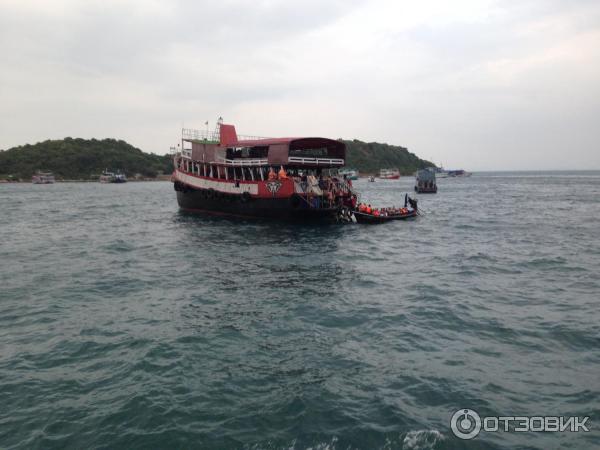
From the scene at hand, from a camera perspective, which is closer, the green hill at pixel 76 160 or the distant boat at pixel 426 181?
the distant boat at pixel 426 181

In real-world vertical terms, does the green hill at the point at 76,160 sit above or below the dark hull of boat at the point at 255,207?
above

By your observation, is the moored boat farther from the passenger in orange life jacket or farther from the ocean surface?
the ocean surface

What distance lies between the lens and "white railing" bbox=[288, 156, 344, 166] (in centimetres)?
3191

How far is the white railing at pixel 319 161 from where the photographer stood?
31906mm

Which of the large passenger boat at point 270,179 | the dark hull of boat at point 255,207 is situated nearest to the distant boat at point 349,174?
the large passenger boat at point 270,179

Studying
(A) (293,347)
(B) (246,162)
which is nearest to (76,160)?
(B) (246,162)

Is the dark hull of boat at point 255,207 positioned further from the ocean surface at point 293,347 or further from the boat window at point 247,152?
the ocean surface at point 293,347

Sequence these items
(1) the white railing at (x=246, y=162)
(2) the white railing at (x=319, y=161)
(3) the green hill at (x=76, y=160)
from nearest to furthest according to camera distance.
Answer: (2) the white railing at (x=319, y=161) → (1) the white railing at (x=246, y=162) → (3) the green hill at (x=76, y=160)

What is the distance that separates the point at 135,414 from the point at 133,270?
1204 cm

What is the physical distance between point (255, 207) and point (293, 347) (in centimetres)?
2334

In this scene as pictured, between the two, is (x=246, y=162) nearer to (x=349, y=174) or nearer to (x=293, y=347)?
(x=293, y=347)
